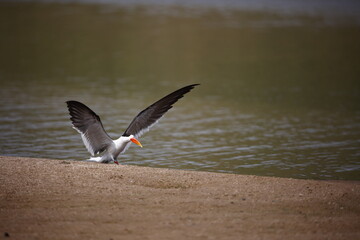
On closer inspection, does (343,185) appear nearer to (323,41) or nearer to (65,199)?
(65,199)

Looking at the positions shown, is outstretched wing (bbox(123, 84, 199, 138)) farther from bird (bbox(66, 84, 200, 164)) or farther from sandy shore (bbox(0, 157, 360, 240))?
sandy shore (bbox(0, 157, 360, 240))

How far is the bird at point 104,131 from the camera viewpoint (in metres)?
8.49

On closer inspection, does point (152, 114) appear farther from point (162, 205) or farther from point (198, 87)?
point (198, 87)

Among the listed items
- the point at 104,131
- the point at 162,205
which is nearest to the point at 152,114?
the point at 104,131

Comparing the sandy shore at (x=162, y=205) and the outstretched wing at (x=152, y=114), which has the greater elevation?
the outstretched wing at (x=152, y=114)

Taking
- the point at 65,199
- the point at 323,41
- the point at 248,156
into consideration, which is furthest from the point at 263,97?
the point at 323,41

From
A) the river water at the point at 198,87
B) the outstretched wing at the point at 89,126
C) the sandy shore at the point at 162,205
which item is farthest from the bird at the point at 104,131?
the river water at the point at 198,87

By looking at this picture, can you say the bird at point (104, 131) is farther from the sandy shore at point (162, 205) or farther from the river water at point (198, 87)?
the river water at point (198, 87)

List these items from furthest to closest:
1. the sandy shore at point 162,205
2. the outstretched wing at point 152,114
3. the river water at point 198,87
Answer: the river water at point 198,87 → the outstretched wing at point 152,114 → the sandy shore at point 162,205

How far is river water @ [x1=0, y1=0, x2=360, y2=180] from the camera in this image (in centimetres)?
1105

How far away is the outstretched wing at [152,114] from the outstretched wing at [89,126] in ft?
1.30

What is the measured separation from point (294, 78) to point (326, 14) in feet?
69.6

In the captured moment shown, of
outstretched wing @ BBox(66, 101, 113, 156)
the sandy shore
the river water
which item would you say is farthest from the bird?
the river water

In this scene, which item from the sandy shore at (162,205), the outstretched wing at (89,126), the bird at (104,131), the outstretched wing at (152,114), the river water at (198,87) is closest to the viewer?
the sandy shore at (162,205)
